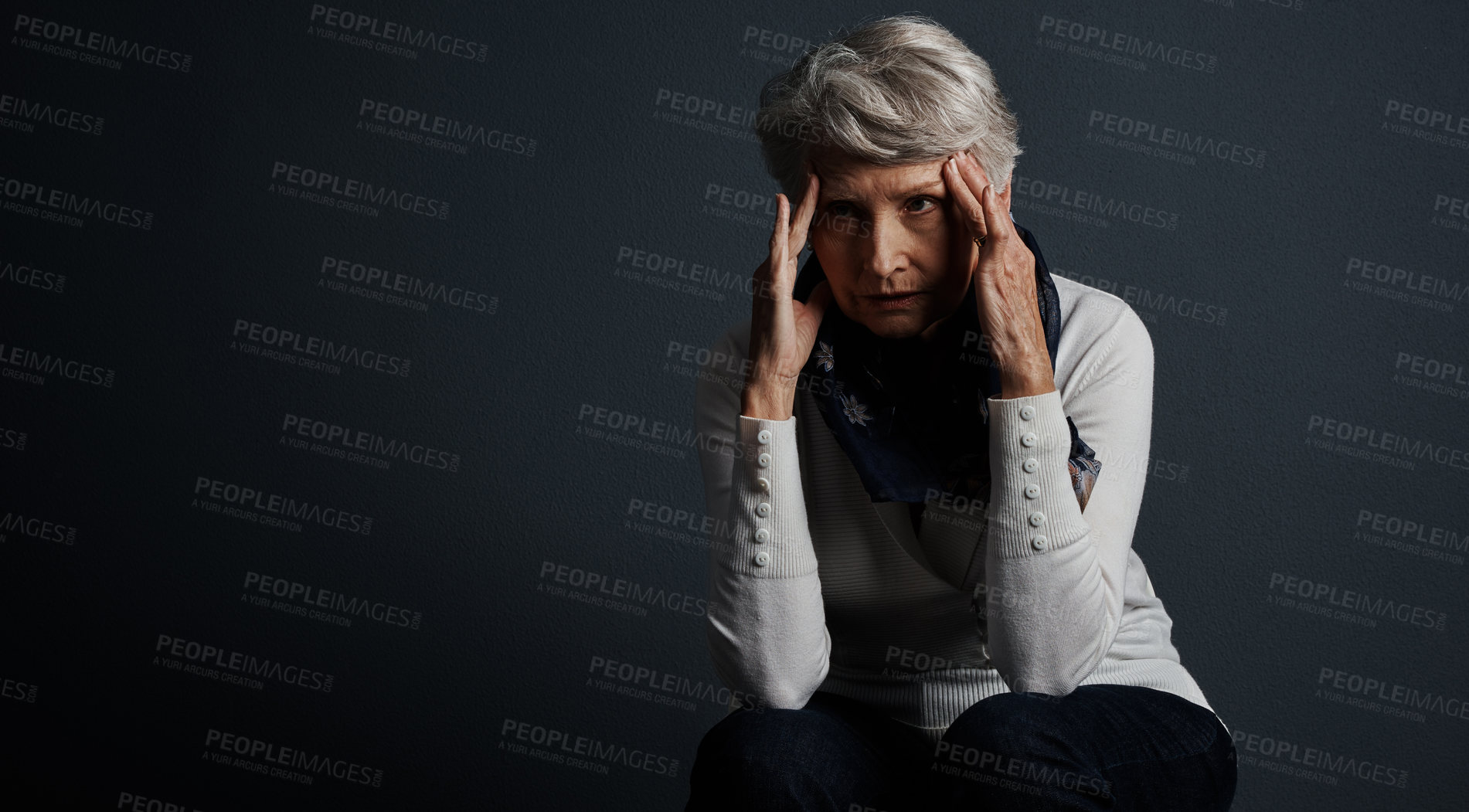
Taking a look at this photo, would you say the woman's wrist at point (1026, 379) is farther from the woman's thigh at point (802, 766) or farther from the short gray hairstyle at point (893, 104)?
the woman's thigh at point (802, 766)

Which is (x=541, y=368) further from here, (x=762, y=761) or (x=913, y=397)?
(x=762, y=761)

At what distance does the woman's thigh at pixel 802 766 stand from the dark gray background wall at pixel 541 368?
3.95 feet

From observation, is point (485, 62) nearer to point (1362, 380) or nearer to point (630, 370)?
point (630, 370)

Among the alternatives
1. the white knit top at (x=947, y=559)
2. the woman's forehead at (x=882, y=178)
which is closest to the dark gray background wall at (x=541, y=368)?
the white knit top at (x=947, y=559)

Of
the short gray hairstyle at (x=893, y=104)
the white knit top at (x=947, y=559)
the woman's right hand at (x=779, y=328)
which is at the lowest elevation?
the white knit top at (x=947, y=559)

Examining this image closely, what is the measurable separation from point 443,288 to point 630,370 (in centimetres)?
44

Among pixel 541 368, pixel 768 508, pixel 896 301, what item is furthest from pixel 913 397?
pixel 541 368

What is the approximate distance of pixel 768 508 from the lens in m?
1.49

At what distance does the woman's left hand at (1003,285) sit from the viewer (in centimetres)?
143

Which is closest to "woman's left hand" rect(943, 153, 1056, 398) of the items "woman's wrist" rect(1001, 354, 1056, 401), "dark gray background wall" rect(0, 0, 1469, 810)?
"woman's wrist" rect(1001, 354, 1056, 401)

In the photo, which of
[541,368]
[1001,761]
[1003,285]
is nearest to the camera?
[1001,761]

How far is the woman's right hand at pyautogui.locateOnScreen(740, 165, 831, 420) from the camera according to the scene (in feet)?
5.05

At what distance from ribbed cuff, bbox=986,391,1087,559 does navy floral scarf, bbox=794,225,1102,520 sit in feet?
0.25

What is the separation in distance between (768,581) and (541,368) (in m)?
1.24
